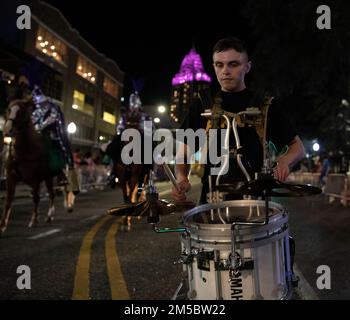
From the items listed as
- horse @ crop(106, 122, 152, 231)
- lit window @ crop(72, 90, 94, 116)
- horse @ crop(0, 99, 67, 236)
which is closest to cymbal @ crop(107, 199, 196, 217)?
horse @ crop(0, 99, 67, 236)

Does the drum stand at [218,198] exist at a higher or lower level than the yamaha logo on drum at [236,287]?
higher

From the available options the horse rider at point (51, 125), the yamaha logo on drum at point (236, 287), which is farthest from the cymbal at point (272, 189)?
the horse rider at point (51, 125)

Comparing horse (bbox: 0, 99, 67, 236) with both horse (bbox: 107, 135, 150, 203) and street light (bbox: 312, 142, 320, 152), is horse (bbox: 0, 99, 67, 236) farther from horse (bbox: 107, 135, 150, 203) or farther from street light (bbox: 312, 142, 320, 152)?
street light (bbox: 312, 142, 320, 152)

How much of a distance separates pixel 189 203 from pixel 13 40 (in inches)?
1379

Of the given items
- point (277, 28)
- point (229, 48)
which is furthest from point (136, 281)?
point (277, 28)

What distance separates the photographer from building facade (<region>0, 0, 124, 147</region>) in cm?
3244

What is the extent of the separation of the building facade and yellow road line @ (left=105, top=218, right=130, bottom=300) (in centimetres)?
1739

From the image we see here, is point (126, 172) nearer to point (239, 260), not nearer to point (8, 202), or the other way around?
point (8, 202)

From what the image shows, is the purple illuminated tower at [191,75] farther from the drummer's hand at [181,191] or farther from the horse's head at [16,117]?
the drummer's hand at [181,191]

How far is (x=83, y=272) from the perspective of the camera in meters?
4.97

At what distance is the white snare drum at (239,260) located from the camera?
79.7 inches

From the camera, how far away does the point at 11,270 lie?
5020 mm

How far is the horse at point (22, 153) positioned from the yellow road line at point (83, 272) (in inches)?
80.7

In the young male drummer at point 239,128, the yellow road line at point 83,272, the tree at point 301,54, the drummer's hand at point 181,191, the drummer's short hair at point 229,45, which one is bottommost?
the yellow road line at point 83,272
